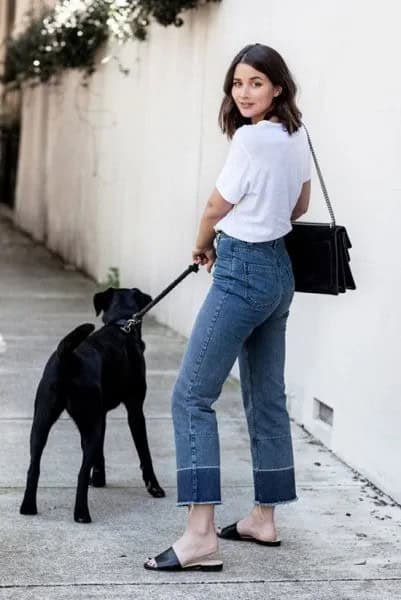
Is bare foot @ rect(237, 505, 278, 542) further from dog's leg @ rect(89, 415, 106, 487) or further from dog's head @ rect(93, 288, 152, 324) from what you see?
dog's head @ rect(93, 288, 152, 324)

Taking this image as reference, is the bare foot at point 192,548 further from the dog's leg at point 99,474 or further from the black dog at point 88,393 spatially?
the dog's leg at point 99,474

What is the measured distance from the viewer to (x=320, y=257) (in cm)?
420

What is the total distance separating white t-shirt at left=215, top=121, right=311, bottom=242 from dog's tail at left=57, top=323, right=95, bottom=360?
0.79 metres

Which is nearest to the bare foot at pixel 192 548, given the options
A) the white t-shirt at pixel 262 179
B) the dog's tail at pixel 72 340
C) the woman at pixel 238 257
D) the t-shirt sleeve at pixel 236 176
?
the woman at pixel 238 257

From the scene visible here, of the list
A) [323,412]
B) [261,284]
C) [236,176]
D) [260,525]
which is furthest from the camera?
[323,412]

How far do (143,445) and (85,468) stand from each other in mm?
430

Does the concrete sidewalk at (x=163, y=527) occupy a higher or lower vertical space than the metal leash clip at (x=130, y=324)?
lower

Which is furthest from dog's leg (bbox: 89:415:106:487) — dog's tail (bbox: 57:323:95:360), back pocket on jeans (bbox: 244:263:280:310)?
back pocket on jeans (bbox: 244:263:280:310)

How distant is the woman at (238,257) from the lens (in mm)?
3936

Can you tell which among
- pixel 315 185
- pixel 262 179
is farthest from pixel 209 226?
pixel 315 185

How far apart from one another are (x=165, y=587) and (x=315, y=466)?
1.74 meters

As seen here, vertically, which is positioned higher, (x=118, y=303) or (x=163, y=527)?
(x=118, y=303)

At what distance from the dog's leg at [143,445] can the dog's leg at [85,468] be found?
0.34 metres

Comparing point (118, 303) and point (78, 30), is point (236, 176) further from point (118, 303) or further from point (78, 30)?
point (78, 30)
